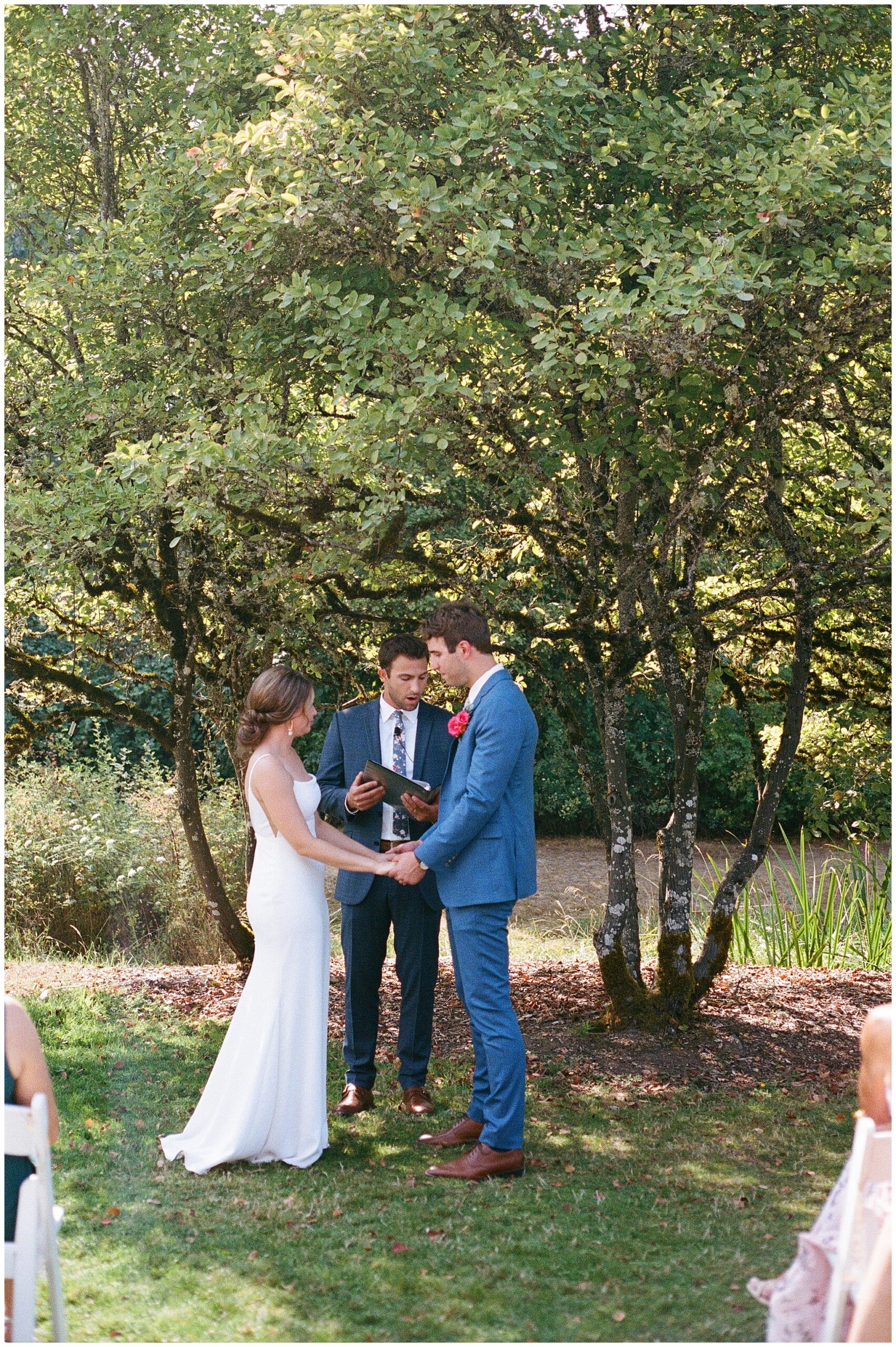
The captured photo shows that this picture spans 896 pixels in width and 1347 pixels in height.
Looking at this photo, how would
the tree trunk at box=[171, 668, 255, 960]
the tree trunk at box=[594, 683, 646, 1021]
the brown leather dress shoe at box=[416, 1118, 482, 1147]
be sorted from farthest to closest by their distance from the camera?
the tree trunk at box=[171, 668, 255, 960] < the tree trunk at box=[594, 683, 646, 1021] < the brown leather dress shoe at box=[416, 1118, 482, 1147]

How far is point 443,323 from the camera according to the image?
186 inches

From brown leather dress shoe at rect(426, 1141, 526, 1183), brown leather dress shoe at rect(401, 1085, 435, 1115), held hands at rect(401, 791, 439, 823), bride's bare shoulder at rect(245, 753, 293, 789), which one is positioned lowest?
brown leather dress shoe at rect(401, 1085, 435, 1115)

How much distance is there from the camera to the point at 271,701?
465 cm

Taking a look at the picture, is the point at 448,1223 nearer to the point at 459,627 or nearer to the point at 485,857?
the point at 485,857

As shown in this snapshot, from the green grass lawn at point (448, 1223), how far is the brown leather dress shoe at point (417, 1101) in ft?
0.35

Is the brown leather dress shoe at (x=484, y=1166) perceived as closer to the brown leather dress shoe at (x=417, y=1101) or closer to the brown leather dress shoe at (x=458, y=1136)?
the brown leather dress shoe at (x=458, y=1136)

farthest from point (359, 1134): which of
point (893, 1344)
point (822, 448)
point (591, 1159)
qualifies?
point (822, 448)

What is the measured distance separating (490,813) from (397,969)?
122 centimetres

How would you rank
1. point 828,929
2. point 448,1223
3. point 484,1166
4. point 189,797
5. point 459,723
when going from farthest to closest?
point 828,929
point 189,797
point 459,723
point 484,1166
point 448,1223

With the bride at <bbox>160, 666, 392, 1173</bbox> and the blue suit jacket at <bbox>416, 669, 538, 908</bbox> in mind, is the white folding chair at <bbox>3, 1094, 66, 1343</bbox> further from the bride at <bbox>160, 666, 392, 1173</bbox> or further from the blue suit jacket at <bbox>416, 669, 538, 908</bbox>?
the blue suit jacket at <bbox>416, 669, 538, 908</bbox>

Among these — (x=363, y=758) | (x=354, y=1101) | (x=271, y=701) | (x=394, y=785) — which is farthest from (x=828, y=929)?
(x=271, y=701)

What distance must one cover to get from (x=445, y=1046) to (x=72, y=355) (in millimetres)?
4421

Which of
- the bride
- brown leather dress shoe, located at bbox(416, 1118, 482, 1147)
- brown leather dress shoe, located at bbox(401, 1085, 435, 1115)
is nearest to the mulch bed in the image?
brown leather dress shoe, located at bbox(401, 1085, 435, 1115)

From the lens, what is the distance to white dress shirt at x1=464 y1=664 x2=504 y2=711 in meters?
4.59
